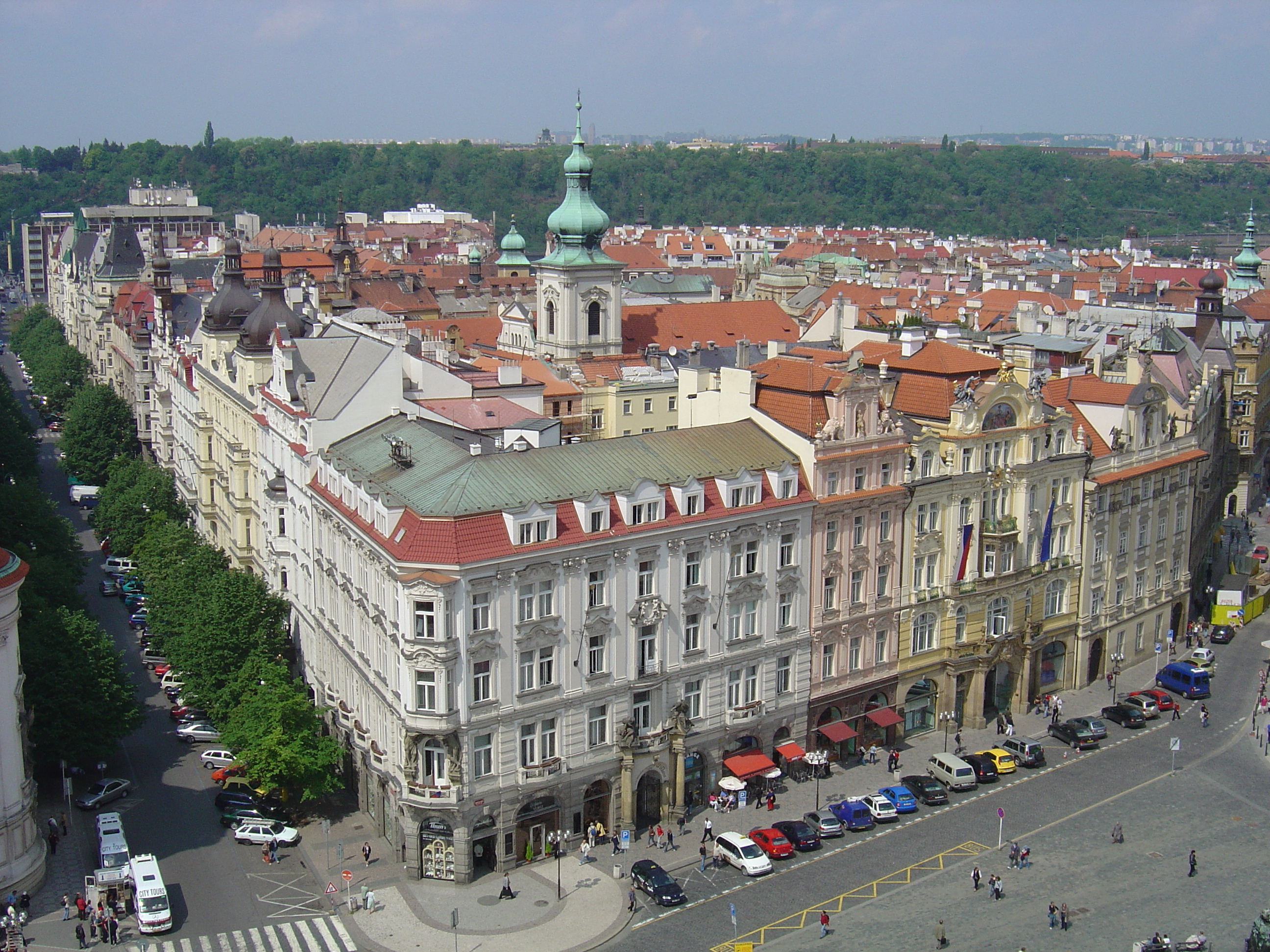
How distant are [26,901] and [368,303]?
107 meters

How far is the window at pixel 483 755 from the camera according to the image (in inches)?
2450

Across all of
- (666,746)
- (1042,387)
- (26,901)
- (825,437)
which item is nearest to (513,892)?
(666,746)

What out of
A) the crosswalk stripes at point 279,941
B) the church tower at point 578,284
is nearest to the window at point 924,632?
the crosswalk stripes at point 279,941

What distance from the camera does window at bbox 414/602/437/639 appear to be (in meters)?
60.1

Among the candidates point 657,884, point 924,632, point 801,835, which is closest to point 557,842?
point 657,884

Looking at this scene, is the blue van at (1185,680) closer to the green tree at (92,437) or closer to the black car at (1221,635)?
the black car at (1221,635)

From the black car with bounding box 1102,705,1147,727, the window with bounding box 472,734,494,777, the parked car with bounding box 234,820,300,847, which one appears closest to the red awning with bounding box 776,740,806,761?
the window with bounding box 472,734,494,777

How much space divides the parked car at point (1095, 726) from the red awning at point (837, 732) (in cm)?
1450

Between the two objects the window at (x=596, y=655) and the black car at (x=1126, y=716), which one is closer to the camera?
the window at (x=596, y=655)

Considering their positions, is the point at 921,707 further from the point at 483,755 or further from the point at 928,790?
the point at 483,755

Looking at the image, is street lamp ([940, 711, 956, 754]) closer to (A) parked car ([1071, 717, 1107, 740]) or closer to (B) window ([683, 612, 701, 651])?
(A) parked car ([1071, 717, 1107, 740])

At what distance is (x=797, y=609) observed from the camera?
7269 cm

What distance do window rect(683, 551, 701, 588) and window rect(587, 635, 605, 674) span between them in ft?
17.3

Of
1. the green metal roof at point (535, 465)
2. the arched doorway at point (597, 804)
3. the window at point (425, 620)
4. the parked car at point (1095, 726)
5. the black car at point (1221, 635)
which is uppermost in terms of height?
the green metal roof at point (535, 465)
